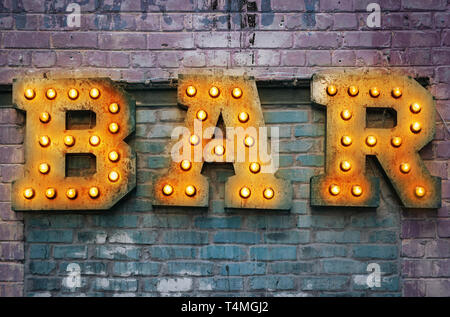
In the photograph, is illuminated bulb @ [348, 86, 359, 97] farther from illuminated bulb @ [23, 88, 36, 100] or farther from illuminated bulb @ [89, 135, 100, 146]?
illuminated bulb @ [23, 88, 36, 100]

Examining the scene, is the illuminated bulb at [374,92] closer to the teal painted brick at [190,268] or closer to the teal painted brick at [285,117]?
the teal painted brick at [285,117]

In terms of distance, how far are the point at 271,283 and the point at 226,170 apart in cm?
68

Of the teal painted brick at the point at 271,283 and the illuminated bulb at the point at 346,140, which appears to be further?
the teal painted brick at the point at 271,283

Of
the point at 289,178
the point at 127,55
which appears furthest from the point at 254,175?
the point at 127,55

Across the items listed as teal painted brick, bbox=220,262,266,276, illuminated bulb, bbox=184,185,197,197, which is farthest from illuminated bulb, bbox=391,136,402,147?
illuminated bulb, bbox=184,185,197,197

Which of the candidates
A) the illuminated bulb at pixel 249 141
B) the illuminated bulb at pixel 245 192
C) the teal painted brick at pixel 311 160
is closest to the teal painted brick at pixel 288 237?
the illuminated bulb at pixel 245 192

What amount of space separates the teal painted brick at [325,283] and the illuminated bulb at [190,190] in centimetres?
79

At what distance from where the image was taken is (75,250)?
226 centimetres

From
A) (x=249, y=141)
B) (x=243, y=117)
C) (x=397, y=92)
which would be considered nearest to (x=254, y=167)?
(x=249, y=141)

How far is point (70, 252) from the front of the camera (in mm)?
2262

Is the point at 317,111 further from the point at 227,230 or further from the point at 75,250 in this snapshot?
the point at 75,250

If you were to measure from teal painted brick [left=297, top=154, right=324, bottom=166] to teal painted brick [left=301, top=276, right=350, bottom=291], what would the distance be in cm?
64

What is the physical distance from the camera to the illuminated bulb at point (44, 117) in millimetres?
2164

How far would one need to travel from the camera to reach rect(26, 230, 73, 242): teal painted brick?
226cm
